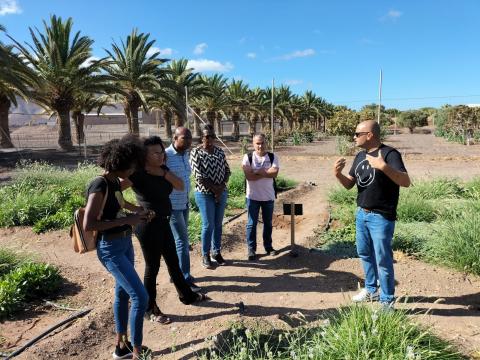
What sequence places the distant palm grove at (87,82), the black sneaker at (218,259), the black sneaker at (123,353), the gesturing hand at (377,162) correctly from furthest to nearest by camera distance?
the distant palm grove at (87,82) < the black sneaker at (218,259) < the gesturing hand at (377,162) < the black sneaker at (123,353)

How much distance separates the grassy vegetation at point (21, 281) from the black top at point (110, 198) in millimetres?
2081

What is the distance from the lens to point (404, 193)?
704 centimetres

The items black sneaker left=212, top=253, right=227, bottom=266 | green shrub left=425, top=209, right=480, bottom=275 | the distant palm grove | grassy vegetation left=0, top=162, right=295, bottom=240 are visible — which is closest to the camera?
green shrub left=425, top=209, right=480, bottom=275

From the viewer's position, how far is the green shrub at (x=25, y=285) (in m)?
4.07

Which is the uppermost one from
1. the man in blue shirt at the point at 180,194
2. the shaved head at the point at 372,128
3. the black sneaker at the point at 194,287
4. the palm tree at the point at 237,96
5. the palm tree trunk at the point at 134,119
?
the palm tree at the point at 237,96

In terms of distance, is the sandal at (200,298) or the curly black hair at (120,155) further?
the sandal at (200,298)

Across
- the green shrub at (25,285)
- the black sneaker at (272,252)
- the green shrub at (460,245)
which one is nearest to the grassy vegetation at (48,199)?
the black sneaker at (272,252)

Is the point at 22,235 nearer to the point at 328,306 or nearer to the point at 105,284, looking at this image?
the point at 105,284

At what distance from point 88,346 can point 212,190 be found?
201 cm

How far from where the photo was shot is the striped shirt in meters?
4.59

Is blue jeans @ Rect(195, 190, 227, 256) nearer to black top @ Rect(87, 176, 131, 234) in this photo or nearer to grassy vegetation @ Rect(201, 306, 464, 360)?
black top @ Rect(87, 176, 131, 234)

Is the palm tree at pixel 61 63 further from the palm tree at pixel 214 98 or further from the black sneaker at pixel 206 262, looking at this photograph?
the black sneaker at pixel 206 262

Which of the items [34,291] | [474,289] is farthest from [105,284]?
[474,289]

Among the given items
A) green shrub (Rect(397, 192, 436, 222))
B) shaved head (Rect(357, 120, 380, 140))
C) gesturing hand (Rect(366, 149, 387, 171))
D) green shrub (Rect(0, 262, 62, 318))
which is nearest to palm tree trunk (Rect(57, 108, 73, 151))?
green shrub (Rect(0, 262, 62, 318))
